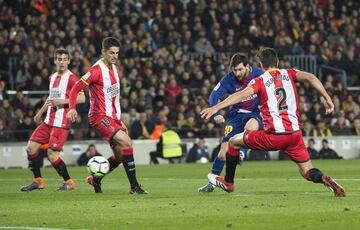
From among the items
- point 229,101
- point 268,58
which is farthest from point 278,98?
point 229,101

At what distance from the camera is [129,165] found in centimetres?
1438

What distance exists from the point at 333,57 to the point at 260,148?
21620mm

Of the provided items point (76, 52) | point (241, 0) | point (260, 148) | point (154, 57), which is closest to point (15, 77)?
point (76, 52)

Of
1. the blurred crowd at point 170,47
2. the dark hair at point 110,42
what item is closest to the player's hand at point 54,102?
the dark hair at point 110,42

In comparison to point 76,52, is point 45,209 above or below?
below

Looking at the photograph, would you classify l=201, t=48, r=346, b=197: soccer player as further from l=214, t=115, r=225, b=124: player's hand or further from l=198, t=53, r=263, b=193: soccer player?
l=198, t=53, r=263, b=193: soccer player

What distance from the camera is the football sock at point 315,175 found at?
1276 cm

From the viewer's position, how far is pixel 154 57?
102 ft

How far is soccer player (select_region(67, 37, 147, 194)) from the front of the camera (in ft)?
47.3

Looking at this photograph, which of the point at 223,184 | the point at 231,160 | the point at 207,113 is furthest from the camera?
the point at 223,184

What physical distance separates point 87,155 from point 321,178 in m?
15.4

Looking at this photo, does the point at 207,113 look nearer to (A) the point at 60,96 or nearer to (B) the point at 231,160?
(B) the point at 231,160

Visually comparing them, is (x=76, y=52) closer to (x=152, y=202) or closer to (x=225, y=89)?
(x=225, y=89)

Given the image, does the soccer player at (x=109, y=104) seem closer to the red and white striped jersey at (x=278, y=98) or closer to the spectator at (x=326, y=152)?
the red and white striped jersey at (x=278, y=98)
